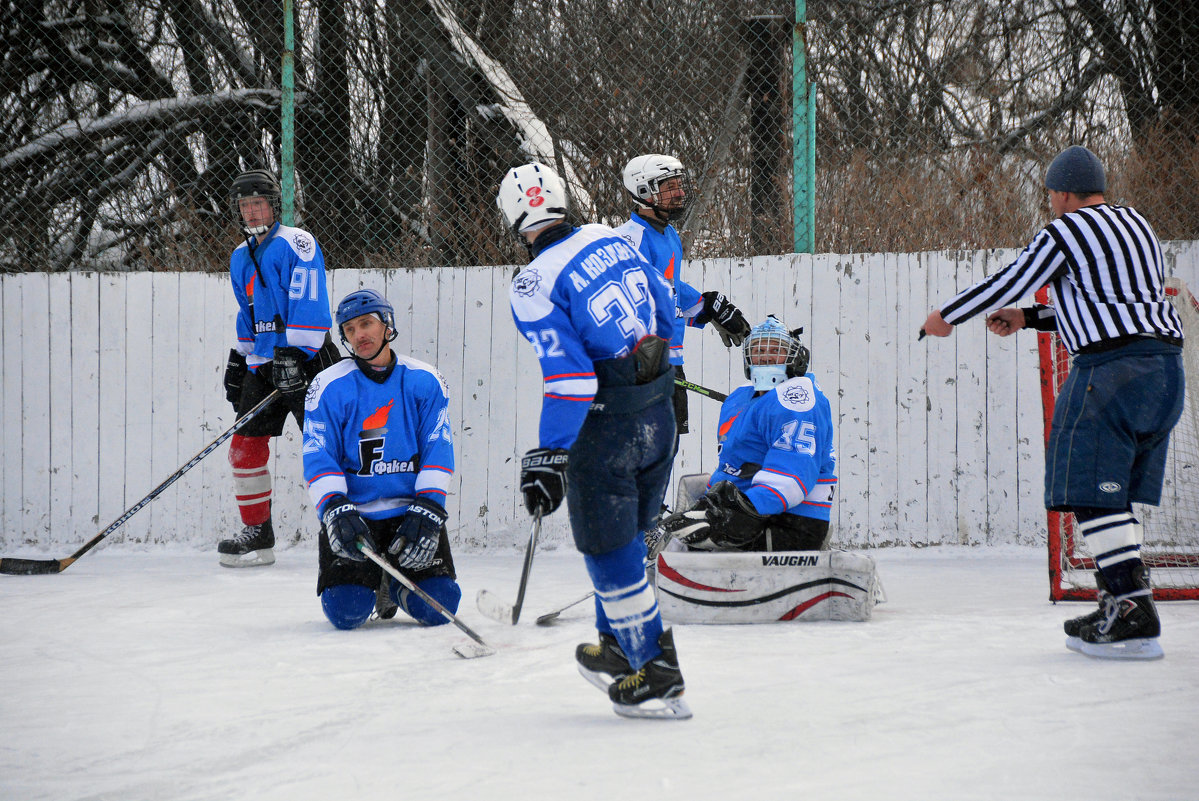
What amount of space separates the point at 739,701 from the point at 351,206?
14.1 ft

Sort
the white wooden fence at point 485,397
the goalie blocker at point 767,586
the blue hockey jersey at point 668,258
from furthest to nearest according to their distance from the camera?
the white wooden fence at point 485,397 → the blue hockey jersey at point 668,258 → the goalie blocker at point 767,586

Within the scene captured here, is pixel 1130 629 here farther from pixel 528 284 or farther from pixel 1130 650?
pixel 528 284

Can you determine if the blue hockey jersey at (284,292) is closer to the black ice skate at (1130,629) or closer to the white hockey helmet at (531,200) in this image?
the white hockey helmet at (531,200)

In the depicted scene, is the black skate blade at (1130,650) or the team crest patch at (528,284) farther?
the black skate blade at (1130,650)

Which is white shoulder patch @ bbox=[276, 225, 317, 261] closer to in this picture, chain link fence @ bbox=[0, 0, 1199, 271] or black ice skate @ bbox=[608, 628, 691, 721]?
chain link fence @ bbox=[0, 0, 1199, 271]

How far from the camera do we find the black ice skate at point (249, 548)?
488 centimetres

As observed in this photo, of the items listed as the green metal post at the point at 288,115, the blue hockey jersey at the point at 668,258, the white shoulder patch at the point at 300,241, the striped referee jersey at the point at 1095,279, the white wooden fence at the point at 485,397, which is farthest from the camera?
the green metal post at the point at 288,115

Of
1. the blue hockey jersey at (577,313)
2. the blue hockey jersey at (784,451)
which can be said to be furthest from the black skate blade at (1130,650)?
the blue hockey jersey at (577,313)

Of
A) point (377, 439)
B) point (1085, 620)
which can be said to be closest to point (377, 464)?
point (377, 439)

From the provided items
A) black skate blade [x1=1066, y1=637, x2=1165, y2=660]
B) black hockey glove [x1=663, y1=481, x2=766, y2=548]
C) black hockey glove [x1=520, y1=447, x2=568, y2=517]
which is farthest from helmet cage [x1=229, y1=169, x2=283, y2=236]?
black skate blade [x1=1066, y1=637, x2=1165, y2=660]

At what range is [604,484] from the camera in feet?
7.81

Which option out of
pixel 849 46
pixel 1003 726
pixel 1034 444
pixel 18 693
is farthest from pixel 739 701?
pixel 849 46

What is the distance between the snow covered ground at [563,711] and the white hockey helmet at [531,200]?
3.78ft

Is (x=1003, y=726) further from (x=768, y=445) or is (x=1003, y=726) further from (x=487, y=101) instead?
(x=487, y=101)
